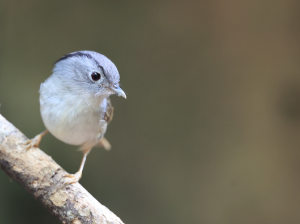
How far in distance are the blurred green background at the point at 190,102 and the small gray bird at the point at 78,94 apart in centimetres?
154

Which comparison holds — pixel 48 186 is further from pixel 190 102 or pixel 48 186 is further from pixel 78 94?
pixel 190 102

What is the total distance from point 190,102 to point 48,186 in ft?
7.94

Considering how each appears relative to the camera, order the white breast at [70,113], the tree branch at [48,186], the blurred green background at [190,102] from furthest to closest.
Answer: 1. the blurred green background at [190,102]
2. the white breast at [70,113]
3. the tree branch at [48,186]

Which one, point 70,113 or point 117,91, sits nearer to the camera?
point 117,91

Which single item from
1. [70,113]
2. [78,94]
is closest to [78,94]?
[78,94]

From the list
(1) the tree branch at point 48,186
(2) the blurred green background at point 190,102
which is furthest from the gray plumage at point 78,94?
(2) the blurred green background at point 190,102

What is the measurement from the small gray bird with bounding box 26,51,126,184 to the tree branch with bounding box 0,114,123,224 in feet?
0.29

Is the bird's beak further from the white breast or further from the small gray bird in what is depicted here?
the white breast

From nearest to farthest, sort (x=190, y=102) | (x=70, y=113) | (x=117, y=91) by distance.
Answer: (x=117, y=91) < (x=70, y=113) < (x=190, y=102)

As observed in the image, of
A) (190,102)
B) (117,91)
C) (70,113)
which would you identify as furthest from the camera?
(190,102)

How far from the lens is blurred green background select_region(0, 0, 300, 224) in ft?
12.2

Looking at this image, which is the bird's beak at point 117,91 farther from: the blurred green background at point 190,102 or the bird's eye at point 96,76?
the blurred green background at point 190,102

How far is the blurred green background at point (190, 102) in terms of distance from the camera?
147 inches

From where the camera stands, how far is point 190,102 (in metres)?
3.97
